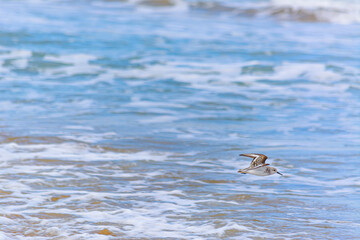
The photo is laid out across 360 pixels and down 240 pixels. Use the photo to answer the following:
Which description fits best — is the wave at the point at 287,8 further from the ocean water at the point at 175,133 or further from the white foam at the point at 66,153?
the white foam at the point at 66,153

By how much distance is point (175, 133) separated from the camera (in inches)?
267

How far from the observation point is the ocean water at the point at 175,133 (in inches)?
168

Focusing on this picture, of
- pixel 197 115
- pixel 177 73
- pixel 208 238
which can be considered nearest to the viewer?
pixel 208 238

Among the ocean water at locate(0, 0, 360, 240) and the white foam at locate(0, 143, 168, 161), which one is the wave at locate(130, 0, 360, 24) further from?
the white foam at locate(0, 143, 168, 161)

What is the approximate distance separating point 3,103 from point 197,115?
8.31 ft

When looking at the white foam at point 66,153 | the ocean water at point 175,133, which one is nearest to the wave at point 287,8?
the ocean water at point 175,133

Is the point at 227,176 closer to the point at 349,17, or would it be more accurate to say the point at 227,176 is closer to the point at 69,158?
the point at 69,158

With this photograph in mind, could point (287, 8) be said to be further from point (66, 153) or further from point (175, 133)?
point (66, 153)

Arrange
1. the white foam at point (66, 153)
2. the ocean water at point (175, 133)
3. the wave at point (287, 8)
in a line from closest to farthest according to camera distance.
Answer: the ocean water at point (175, 133) → the white foam at point (66, 153) → the wave at point (287, 8)

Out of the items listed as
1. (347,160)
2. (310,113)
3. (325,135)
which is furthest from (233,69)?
(347,160)

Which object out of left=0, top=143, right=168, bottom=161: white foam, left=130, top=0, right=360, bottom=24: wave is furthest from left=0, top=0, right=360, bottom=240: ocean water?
left=130, top=0, right=360, bottom=24: wave

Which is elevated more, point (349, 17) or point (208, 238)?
point (349, 17)

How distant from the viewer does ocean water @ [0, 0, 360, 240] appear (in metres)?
4.27

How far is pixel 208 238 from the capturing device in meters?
3.92
